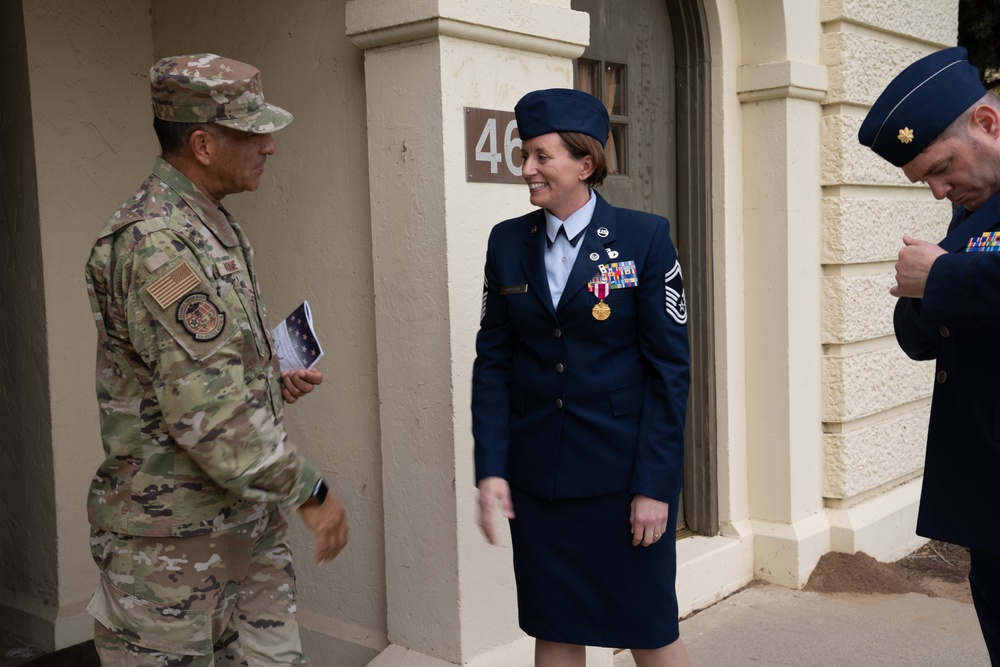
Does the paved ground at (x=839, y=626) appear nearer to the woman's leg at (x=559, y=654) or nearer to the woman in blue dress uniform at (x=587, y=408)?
the woman's leg at (x=559, y=654)

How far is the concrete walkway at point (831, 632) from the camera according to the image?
410cm

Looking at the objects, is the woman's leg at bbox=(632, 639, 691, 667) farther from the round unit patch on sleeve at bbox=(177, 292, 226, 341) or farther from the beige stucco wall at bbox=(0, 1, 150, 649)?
the beige stucco wall at bbox=(0, 1, 150, 649)

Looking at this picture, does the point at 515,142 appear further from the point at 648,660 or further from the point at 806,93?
the point at 806,93

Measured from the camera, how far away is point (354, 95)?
3.58 meters

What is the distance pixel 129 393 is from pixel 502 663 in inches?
65.5

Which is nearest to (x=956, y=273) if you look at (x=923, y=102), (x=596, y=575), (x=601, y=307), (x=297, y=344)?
(x=923, y=102)

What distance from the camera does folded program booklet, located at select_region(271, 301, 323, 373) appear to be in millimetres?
2648

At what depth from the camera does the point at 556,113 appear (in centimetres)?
270

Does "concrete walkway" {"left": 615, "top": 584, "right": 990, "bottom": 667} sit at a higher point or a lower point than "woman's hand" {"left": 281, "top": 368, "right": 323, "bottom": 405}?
lower

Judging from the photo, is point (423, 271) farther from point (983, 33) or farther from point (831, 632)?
point (983, 33)

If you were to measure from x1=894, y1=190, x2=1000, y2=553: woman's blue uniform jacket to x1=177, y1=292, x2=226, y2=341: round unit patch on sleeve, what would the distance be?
1474 millimetres

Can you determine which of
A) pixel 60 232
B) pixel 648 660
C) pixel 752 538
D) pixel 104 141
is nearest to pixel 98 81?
pixel 104 141

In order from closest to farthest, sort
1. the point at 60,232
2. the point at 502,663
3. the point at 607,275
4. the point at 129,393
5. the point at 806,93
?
the point at 129,393 < the point at 607,275 < the point at 502,663 < the point at 60,232 < the point at 806,93

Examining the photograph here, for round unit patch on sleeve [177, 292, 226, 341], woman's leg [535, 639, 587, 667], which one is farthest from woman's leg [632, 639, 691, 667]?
round unit patch on sleeve [177, 292, 226, 341]
